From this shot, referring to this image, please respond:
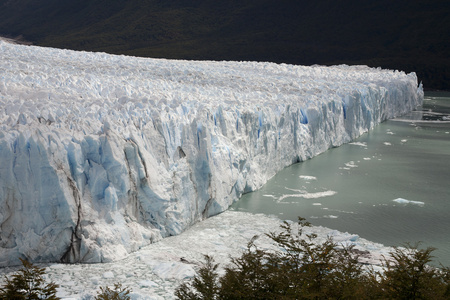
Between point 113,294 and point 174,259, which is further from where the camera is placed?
point 174,259

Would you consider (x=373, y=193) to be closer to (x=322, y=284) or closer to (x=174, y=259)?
(x=174, y=259)

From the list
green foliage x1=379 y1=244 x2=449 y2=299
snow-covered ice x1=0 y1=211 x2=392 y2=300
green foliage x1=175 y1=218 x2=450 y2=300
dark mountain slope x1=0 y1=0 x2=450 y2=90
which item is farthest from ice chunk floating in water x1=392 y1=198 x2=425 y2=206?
dark mountain slope x1=0 y1=0 x2=450 y2=90

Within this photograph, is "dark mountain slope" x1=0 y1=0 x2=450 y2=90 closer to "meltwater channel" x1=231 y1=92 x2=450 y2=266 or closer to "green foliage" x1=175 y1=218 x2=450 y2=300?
"meltwater channel" x1=231 y1=92 x2=450 y2=266

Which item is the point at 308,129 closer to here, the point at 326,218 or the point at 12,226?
the point at 326,218

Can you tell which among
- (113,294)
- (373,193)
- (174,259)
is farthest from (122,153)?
(373,193)

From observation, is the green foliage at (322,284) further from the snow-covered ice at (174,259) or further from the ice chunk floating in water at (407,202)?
the ice chunk floating in water at (407,202)
